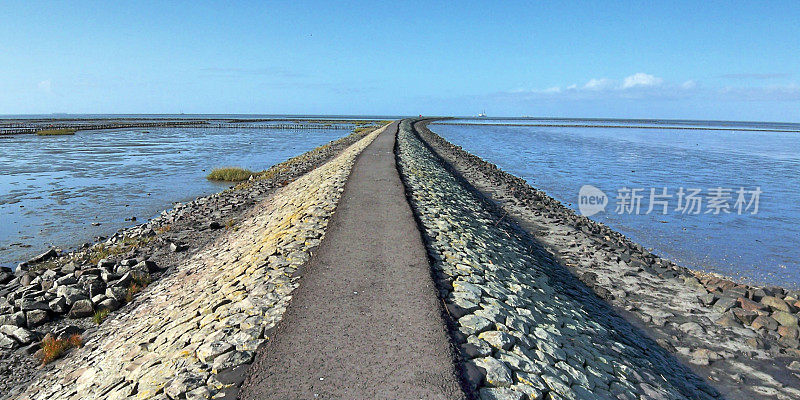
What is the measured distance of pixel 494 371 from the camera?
207 inches

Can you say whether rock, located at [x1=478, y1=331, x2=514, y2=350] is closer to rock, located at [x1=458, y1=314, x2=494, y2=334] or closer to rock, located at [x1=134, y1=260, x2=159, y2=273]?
rock, located at [x1=458, y1=314, x2=494, y2=334]

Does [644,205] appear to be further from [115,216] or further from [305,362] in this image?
[115,216]

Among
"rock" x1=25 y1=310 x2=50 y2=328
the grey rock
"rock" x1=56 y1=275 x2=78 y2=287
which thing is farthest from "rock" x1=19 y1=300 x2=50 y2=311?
"rock" x1=56 y1=275 x2=78 y2=287

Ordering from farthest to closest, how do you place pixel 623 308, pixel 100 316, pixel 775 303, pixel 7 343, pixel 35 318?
pixel 623 308 < pixel 775 303 < pixel 100 316 < pixel 35 318 < pixel 7 343

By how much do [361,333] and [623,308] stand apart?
720 cm

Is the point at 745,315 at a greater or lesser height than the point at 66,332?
lesser

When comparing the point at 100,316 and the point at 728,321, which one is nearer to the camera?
the point at 100,316

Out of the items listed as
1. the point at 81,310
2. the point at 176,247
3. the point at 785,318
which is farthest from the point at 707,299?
the point at 176,247

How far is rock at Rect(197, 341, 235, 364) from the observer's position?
5.54 meters

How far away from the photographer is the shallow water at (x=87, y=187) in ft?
54.4

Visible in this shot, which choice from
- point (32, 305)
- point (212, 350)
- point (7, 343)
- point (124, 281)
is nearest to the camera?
point (212, 350)

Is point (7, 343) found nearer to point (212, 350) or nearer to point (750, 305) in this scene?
point (212, 350)

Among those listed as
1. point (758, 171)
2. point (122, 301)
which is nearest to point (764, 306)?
point (122, 301)

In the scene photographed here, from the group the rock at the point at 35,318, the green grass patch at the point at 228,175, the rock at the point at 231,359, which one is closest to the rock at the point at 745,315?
the rock at the point at 231,359
